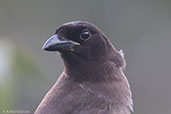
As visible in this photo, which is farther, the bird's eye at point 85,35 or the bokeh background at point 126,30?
the bokeh background at point 126,30

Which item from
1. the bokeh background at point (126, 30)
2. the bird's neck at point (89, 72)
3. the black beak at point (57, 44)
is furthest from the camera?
the bokeh background at point (126, 30)

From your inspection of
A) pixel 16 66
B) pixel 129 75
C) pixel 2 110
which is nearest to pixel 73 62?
pixel 16 66

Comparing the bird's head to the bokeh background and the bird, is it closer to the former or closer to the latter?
the bird

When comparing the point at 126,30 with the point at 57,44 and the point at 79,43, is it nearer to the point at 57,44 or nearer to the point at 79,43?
the point at 79,43

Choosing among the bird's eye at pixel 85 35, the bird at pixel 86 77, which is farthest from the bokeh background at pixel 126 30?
the bird's eye at pixel 85 35

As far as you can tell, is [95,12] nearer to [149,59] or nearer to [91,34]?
[149,59]

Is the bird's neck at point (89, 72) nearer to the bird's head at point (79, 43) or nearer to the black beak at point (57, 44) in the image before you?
the bird's head at point (79, 43)

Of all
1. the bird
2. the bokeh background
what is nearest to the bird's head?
the bird
